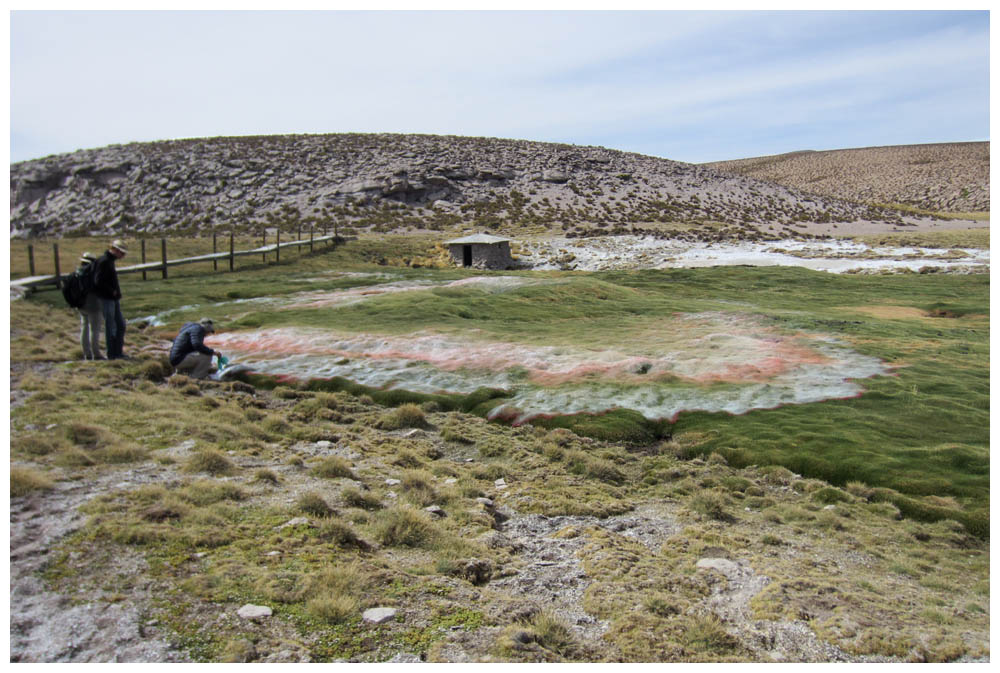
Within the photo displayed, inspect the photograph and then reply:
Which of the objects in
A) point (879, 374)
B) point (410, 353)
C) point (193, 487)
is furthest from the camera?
point (410, 353)

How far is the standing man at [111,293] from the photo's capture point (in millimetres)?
17161

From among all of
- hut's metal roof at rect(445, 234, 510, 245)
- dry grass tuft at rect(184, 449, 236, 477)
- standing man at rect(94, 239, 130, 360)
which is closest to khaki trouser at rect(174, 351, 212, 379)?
standing man at rect(94, 239, 130, 360)

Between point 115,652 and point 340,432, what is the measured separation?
879cm

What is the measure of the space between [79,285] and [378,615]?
48.0ft

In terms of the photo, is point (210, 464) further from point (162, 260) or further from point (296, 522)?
point (162, 260)

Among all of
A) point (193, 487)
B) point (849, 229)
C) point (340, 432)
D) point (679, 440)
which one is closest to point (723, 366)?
point (679, 440)

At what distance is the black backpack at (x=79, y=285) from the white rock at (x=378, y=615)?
14.3 m

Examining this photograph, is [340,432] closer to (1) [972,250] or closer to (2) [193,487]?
(2) [193,487]

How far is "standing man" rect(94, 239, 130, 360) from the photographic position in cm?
1716

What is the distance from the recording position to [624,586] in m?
8.32

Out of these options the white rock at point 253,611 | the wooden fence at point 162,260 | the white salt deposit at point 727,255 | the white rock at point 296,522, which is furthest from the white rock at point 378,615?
the white salt deposit at point 727,255

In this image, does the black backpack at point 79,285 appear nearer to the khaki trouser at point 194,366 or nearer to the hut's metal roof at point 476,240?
the khaki trouser at point 194,366

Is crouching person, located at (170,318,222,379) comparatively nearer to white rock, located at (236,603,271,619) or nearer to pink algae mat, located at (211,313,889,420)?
pink algae mat, located at (211,313,889,420)

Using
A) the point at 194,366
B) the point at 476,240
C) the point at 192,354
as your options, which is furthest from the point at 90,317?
the point at 476,240
